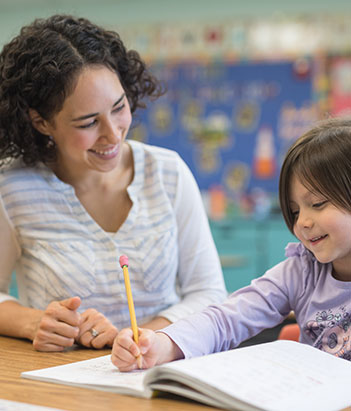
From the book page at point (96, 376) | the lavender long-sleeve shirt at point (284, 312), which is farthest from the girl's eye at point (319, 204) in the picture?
the book page at point (96, 376)

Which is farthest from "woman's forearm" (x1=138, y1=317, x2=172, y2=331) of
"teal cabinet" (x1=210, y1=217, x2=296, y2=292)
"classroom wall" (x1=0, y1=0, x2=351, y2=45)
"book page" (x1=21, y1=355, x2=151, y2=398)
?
"classroom wall" (x1=0, y1=0, x2=351, y2=45)

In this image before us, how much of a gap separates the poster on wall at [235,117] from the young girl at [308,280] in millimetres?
3626

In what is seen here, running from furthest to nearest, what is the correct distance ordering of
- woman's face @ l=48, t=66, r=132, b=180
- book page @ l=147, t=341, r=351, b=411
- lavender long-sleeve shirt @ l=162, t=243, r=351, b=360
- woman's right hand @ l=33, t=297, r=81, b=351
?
woman's face @ l=48, t=66, r=132, b=180 < woman's right hand @ l=33, t=297, r=81, b=351 < lavender long-sleeve shirt @ l=162, t=243, r=351, b=360 < book page @ l=147, t=341, r=351, b=411

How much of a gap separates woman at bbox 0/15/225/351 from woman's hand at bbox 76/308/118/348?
16cm

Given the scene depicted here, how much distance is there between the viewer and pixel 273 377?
0.83 metres

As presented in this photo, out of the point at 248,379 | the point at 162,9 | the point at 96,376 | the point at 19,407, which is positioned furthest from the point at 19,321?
the point at 162,9

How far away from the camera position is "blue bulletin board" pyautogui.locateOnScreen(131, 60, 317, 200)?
4.73 m

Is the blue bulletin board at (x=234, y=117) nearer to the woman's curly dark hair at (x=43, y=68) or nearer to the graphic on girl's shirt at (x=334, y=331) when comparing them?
the woman's curly dark hair at (x=43, y=68)

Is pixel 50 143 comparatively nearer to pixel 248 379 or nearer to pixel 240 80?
pixel 248 379

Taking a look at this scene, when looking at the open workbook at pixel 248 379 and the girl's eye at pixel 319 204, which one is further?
the girl's eye at pixel 319 204

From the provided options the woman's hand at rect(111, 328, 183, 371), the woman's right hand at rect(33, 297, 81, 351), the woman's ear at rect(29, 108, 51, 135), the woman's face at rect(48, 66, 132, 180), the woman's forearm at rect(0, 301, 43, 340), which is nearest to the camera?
the woman's hand at rect(111, 328, 183, 371)

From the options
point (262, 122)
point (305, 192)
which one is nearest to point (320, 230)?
point (305, 192)

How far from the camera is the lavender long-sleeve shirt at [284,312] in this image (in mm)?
1043

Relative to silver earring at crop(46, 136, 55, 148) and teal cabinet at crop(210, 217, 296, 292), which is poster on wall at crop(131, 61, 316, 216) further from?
silver earring at crop(46, 136, 55, 148)
